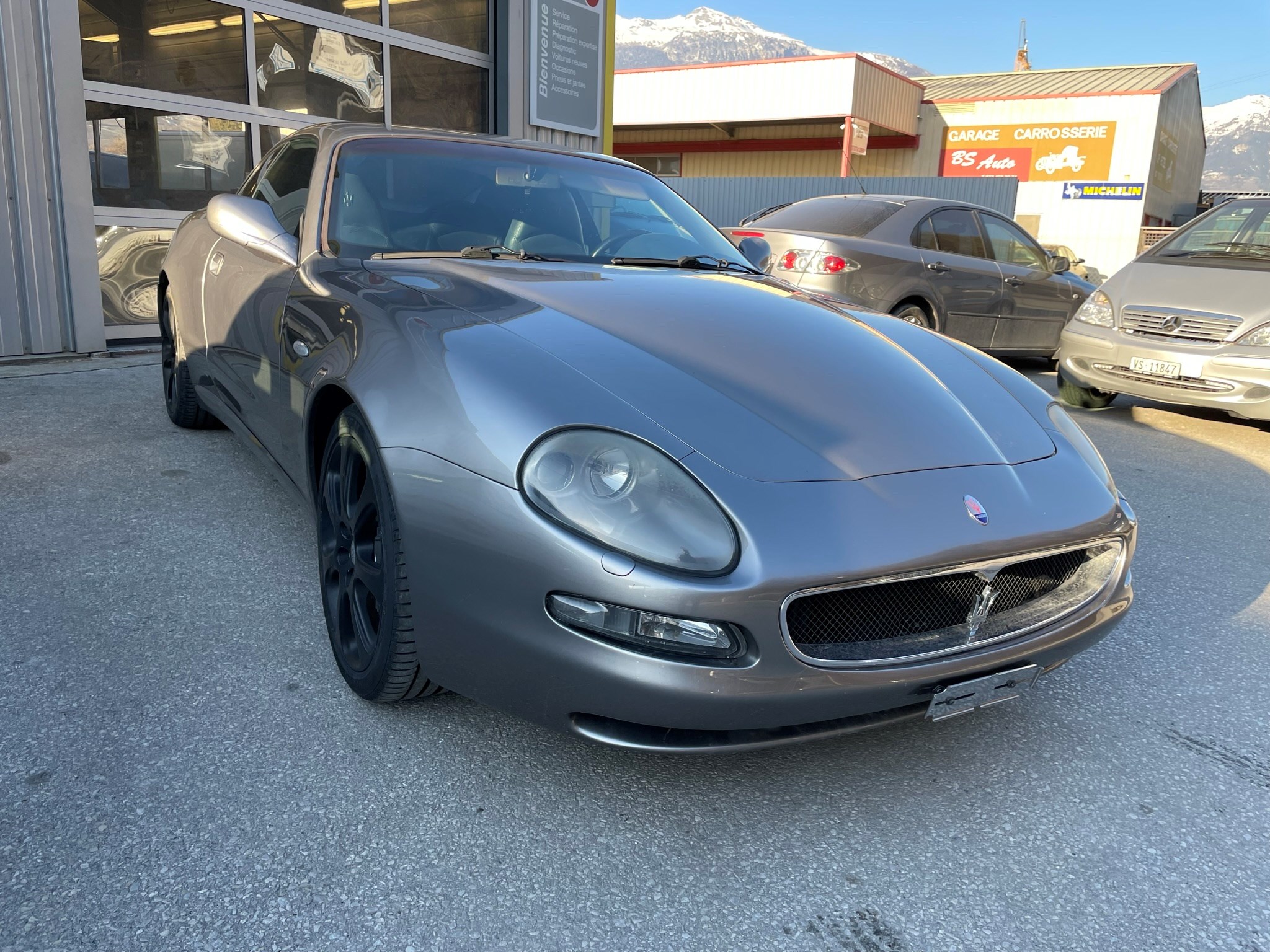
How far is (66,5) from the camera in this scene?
5.88 m

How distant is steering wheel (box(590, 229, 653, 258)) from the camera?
9.63 feet

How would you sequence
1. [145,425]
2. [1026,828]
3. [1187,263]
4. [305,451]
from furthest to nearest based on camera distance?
[1187,263] < [145,425] < [305,451] < [1026,828]

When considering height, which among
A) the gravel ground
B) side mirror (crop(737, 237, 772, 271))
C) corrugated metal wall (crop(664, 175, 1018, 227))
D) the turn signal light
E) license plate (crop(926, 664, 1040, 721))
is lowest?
the gravel ground

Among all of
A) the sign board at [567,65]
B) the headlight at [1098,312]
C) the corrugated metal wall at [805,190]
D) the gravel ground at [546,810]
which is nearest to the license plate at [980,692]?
the gravel ground at [546,810]

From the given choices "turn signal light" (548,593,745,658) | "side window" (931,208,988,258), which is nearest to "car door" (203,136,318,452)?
"turn signal light" (548,593,745,658)

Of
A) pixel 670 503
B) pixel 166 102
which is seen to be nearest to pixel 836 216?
pixel 166 102

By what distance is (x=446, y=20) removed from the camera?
8.79 m

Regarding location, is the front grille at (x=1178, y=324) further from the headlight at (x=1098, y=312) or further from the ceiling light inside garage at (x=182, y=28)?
the ceiling light inside garage at (x=182, y=28)

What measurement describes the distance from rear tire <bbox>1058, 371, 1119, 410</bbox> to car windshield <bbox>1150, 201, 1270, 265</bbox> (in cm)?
94

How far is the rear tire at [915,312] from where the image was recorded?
6922 mm

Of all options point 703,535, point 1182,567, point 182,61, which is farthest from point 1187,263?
point 182,61

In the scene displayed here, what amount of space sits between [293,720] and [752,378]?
1.25 meters

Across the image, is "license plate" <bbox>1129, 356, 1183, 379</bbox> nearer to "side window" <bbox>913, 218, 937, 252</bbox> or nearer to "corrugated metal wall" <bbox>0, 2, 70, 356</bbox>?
"side window" <bbox>913, 218, 937, 252</bbox>

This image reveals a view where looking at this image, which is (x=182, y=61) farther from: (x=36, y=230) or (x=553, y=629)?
(x=553, y=629)
